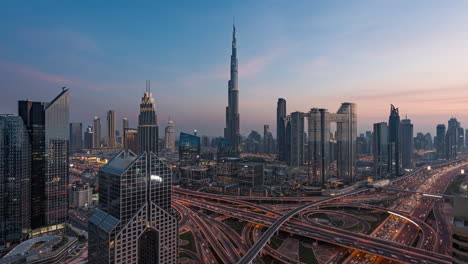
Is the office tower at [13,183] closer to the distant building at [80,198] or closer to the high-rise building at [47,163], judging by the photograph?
the high-rise building at [47,163]

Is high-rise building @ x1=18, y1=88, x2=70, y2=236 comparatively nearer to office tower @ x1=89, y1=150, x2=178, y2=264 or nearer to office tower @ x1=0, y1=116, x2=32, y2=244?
office tower @ x1=0, y1=116, x2=32, y2=244

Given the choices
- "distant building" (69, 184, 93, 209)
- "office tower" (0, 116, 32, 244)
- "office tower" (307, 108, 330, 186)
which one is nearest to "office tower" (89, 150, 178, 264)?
"office tower" (0, 116, 32, 244)

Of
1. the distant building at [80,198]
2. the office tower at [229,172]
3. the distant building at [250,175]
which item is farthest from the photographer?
the office tower at [229,172]

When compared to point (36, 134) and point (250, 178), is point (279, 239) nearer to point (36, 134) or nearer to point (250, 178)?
point (250, 178)

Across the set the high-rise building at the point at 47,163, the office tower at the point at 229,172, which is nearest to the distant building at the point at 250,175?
the office tower at the point at 229,172

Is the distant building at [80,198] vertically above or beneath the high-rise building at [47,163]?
beneath

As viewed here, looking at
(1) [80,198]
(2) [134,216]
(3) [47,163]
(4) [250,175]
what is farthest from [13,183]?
(4) [250,175]
